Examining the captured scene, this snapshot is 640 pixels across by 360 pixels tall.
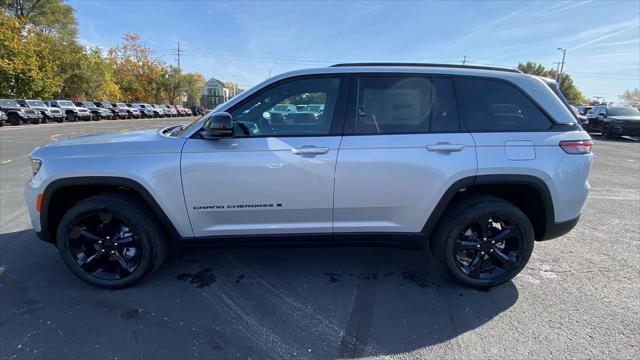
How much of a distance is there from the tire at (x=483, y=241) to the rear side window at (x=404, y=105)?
0.72 metres

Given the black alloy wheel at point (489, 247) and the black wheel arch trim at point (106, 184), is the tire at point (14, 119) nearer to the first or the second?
the black wheel arch trim at point (106, 184)

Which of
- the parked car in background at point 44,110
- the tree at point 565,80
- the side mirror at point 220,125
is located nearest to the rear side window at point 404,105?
the side mirror at point 220,125

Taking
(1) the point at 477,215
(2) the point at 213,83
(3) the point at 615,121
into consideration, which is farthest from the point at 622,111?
(2) the point at 213,83

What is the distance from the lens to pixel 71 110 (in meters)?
29.6

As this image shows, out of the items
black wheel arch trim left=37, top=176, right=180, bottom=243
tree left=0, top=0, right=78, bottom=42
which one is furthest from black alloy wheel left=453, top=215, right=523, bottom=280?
tree left=0, top=0, right=78, bottom=42

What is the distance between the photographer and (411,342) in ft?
7.81

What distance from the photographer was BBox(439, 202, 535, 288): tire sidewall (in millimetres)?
2883

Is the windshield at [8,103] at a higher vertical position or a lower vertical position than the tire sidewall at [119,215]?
higher

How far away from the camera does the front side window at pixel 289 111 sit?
2.84 m

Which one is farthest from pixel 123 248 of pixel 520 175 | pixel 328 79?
pixel 520 175

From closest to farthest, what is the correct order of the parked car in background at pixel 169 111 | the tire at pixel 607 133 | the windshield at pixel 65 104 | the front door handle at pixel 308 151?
the front door handle at pixel 308 151, the tire at pixel 607 133, the windshield at pixel 65 104, the parked car in background at pixel 169 111

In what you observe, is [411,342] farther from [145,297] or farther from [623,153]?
[623,153]

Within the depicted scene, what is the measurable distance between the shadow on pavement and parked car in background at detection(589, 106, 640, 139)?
1965cm

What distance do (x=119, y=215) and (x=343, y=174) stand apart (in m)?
1.86
